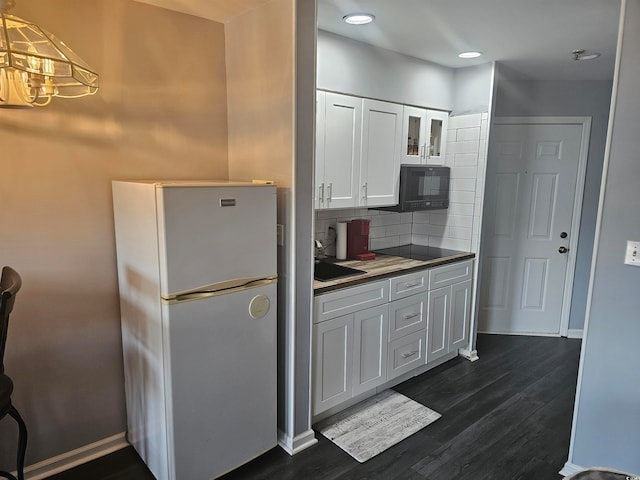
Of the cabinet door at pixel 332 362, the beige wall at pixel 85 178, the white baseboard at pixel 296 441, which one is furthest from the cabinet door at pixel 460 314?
the beige wall at pixel 85 178

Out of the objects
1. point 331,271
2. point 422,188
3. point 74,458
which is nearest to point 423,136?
point 422,188

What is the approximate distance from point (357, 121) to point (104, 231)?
1.75m

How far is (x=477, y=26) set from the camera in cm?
256

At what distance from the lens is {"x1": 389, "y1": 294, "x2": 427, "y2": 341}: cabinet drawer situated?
297 centimetres

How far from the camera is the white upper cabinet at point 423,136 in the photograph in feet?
10.8

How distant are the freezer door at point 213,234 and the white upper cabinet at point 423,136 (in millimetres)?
1604

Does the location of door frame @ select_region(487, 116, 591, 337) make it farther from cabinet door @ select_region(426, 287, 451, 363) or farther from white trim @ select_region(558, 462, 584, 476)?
white trim @ select_region(558, 462, 584, 476)

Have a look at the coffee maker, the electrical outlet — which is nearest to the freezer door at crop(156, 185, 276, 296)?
the coffee maker

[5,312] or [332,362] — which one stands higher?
[5,312]

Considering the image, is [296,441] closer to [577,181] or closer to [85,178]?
[85,178]

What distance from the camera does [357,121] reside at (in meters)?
2.93

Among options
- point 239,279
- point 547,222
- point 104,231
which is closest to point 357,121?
point 239,279

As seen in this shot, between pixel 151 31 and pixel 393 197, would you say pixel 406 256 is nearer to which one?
pixel 393 197

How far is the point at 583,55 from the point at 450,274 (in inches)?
74.0
